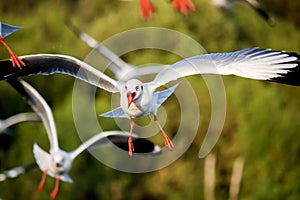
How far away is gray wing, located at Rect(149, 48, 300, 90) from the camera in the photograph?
24.8ft

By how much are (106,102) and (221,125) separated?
2655 millimetres

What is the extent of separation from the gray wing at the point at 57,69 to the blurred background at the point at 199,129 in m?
7.91

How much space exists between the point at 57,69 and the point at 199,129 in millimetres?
10426

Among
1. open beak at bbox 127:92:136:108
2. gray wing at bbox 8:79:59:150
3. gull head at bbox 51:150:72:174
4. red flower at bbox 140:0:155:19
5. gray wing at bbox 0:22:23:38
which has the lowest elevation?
open beak at bbox 127:92:136:108

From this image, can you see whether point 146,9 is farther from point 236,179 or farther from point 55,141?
point 236,179

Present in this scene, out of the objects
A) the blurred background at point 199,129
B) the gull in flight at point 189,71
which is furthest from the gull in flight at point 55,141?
the blurred background at point 199,129

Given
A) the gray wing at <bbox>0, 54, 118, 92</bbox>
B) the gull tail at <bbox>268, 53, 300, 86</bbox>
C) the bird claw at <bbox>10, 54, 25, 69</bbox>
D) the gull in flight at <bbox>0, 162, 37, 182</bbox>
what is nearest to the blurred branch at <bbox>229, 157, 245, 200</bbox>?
the gull in flight at <bbox>0, 162, 37, 182</bbox>

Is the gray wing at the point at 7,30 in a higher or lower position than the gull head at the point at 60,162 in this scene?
higher

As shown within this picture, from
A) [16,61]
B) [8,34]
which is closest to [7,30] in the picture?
[8,34]

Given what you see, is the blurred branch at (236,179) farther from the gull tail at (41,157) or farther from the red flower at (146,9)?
the red flower at (146,9)

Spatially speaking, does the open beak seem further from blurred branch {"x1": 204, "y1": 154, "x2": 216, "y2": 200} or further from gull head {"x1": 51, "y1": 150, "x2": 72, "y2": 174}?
blurred branch {"x1": 204, "y1": 154, "x2": 216, "y2": 200}

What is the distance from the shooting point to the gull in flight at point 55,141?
9.52 m

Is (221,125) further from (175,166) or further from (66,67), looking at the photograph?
(66,67)

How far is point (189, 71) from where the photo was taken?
7527 millimetres
